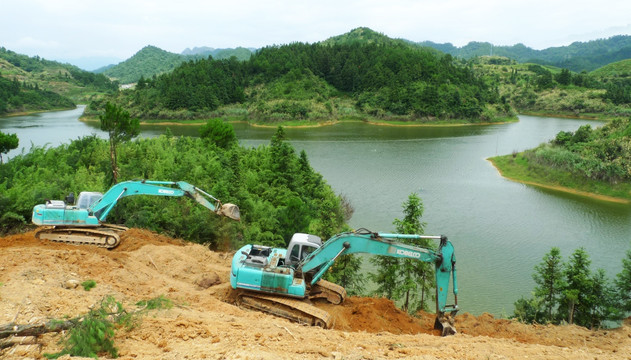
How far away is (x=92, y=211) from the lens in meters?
13.1

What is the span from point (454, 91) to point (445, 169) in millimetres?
51834

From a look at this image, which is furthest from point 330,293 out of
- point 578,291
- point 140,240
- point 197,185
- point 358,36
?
point 358,36

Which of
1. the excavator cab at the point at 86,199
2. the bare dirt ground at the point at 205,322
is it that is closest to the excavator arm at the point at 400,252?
the bare dirt ground at the point at 205,322

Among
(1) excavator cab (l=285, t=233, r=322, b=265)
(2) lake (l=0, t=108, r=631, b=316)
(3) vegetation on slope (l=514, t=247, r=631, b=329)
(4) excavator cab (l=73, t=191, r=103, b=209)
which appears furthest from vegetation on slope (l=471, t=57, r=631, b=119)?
(4) excavator cab (l=73, t=191, r=103, b=209)

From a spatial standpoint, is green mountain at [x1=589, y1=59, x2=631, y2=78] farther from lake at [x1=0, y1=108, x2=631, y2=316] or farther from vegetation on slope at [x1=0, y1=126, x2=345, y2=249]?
vegetation on slope at [x1=0, y1=126, x2=345, y2=249]

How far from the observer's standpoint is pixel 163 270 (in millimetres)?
12648

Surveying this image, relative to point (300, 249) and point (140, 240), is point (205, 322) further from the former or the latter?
point (140, 240)

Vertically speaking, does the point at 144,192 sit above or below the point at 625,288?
above

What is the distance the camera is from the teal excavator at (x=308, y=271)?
10055 mm

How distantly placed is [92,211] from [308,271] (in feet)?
25.2

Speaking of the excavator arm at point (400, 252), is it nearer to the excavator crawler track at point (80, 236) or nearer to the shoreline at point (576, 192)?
the excavator crawler track at point (80, 236)

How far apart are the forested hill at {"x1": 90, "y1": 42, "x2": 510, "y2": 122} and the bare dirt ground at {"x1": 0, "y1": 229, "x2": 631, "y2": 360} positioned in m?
68.7

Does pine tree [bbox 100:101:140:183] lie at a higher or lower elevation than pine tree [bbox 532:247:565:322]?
higher

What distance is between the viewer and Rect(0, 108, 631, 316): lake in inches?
730
